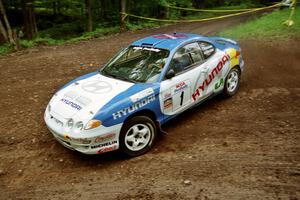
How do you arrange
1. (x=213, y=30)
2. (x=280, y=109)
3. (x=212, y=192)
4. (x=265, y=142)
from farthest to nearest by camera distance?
(x=213, y=30), (x=280, y=109), (x=265, y=142), (x=212, y=192)

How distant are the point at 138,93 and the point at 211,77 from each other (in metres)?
2.05

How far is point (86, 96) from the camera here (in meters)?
5.36

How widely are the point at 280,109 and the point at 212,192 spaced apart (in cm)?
341

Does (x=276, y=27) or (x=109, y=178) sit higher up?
(x=276, y=27)

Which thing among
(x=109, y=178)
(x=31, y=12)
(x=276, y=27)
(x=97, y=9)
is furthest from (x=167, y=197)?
(x=97, y=9)

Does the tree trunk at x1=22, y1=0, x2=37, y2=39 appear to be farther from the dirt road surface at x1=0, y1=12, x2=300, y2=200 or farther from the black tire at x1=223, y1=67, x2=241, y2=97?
the black tire at x1=223, y1=67, x2=241, y2=97

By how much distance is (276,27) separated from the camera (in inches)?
543

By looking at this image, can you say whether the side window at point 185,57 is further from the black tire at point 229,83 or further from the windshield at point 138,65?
the black tire at point 229,83

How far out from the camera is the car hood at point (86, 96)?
5.05 meters

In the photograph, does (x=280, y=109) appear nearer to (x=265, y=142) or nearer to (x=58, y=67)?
(x=265, y=142)

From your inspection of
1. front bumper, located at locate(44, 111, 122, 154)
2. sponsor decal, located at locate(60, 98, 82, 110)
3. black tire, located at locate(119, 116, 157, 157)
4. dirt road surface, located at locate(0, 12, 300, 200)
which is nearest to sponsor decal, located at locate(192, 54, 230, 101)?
dirt road surface, located at locate(0, 12, 300, 200)

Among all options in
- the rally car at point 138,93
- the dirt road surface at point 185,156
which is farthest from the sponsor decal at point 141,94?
the dirt road surface at point 185,156

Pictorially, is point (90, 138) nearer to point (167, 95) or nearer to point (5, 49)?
point (167, 95)

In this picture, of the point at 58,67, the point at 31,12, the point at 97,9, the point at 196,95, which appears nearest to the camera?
the point at 196,95
